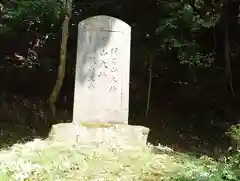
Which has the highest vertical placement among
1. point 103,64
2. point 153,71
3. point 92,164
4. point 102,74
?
point 103,64

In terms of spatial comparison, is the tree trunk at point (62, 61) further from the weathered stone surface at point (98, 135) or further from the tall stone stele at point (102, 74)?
the weathered stone surface at point (98, 135)

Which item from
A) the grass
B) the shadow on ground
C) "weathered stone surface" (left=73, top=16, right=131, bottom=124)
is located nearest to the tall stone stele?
"weathered stone surface" (left=73, top=16, right=131, bottom=124)

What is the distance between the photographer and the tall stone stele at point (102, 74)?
6.62 meters

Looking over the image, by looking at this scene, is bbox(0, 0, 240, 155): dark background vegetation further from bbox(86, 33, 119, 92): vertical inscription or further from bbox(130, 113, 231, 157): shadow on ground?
bbox(86, 33, 119, 92): vertical inscription

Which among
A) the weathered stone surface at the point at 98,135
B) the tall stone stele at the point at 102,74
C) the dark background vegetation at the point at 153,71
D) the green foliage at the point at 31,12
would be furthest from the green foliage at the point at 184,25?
the weathered stone surface at the point at 98,135

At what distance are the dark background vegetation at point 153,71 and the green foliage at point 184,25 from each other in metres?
0.03

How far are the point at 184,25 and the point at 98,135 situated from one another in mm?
3681

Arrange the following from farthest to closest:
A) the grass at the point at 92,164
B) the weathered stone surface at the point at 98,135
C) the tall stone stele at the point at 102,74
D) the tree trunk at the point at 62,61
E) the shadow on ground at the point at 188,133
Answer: the tree trunk at the point at 62,61 < the shadow on ground at the point at 188,133 < the tall stone stele at the point at 102,74 < the weathered stone surface at the point at 98,135 < the grass at the point at 92,164

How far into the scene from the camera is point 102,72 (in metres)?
6.68

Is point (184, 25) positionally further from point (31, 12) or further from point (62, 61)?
point (31, 12)

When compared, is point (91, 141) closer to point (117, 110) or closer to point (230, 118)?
point (117, 110)

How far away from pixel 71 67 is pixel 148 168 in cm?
658

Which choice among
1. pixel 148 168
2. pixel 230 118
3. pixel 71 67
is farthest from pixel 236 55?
pixel 148 168

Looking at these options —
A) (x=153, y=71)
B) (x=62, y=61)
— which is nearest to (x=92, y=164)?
(x=62, y=61)
